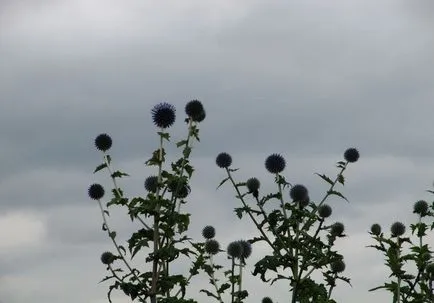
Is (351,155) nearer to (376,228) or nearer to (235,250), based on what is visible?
(376,228)

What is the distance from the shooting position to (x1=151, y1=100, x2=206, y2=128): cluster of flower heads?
10.3m

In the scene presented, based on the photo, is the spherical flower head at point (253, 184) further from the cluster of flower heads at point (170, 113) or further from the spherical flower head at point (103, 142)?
the spherical flower head at point (103, 142)

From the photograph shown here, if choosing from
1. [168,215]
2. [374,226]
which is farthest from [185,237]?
[374,226]

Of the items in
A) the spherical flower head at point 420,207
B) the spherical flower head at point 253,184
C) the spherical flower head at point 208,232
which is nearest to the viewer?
the spherical flower head at point 253,184

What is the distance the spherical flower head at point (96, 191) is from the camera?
1116cm

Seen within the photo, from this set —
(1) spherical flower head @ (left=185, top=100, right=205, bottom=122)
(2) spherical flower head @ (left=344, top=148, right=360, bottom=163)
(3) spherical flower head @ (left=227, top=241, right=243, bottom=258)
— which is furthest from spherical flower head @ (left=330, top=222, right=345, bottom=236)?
(1) spherical flower head @ (left=185, top=100, right=205, bottom=122)

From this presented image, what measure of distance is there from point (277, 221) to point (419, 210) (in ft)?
11.9

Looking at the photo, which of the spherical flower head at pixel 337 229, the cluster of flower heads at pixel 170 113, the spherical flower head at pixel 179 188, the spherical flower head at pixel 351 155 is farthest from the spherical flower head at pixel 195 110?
the spherical flower head at pixel 351 155

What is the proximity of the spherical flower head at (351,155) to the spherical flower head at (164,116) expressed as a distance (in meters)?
3.37

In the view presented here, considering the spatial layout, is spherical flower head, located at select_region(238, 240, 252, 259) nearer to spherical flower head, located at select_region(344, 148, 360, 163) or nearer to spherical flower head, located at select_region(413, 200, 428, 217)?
spherical flower head, located at select_region(344, 148, 360, 163)

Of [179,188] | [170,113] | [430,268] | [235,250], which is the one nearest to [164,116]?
[170,113]

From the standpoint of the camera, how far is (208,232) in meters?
13.6

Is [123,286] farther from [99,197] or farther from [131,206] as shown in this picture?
[99,197]

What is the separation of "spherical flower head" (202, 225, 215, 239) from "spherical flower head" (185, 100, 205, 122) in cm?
370
